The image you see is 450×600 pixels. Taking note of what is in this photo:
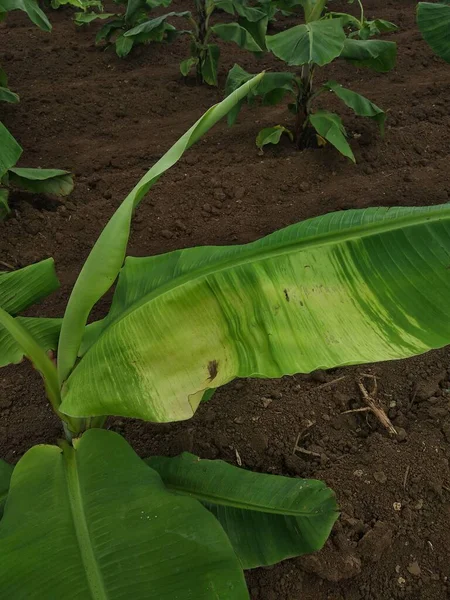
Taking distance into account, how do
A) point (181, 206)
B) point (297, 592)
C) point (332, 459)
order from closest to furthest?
1. point (297, 592)
2. point (332, 459)
3. point (181, 206)

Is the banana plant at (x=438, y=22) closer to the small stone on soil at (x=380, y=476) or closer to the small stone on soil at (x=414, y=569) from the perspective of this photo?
the small stone on soil at (x=380, y=476)

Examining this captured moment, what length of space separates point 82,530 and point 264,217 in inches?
71.5

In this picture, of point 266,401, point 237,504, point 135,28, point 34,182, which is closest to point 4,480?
point 237,504

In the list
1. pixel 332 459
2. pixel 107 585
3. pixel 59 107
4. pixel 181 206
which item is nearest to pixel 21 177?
pixel 181 206

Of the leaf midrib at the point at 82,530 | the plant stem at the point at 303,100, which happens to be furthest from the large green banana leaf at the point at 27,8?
the leaf midrib at the point at 82,530

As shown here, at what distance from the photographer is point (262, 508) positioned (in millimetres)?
1305

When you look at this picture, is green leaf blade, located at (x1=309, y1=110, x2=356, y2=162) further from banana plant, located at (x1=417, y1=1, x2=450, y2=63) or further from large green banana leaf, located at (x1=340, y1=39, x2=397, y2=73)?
banana plant, located at (x1=417, y1=1, x2=450, y2=63)

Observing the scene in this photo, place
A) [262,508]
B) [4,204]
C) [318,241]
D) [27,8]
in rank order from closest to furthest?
[318,241], [262,508], [4,204], [27,8]

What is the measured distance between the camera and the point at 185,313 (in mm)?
1136

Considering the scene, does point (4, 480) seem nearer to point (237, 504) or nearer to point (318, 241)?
point (237, 504)

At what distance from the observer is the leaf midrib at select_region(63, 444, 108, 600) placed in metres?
0.96

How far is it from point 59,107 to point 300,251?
294cm

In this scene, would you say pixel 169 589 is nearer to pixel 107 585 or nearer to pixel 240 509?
pixel 107 585

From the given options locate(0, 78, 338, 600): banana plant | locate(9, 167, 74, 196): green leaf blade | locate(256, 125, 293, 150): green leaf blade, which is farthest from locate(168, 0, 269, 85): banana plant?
locate(0, 78, 338, 600): banana plant
